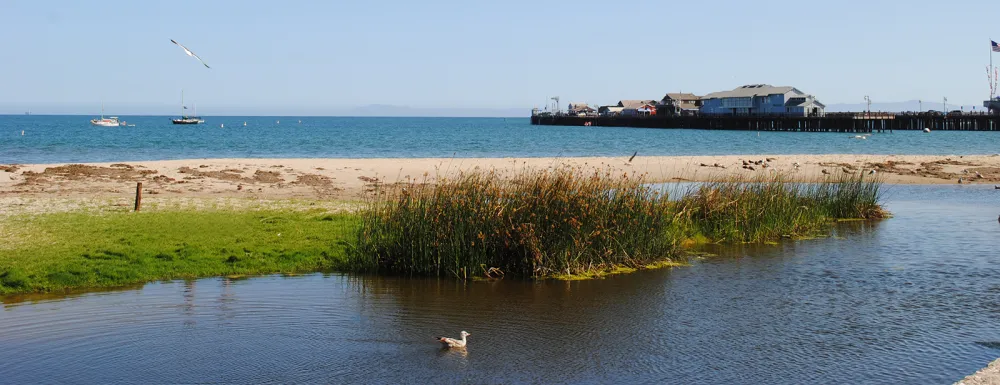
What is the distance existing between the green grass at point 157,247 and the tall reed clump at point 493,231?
1.19m

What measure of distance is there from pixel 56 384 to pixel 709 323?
8.67m

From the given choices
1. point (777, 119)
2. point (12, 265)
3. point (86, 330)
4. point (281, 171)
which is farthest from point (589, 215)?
point (777, 119)

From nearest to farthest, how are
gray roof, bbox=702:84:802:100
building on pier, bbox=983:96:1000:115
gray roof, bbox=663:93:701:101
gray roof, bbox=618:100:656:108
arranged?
gray roof, bbox=702:84:802:100 < building on pier, bbox=983:96:1000:115 < gray roof, bbox=663:93:701:101 < gray roof, bbox=618:100:656:108

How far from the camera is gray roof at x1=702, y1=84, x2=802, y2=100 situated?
435ft

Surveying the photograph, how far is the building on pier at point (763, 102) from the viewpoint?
130250 millimetres

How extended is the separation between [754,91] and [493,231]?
429ft

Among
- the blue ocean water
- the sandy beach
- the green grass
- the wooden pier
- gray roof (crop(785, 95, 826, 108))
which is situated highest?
gray roof (crop(785, 95, 826, 108))

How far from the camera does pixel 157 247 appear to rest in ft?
55.0

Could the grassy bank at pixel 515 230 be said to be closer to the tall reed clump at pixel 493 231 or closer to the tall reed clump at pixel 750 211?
the tall reed clump at pixel 493 231

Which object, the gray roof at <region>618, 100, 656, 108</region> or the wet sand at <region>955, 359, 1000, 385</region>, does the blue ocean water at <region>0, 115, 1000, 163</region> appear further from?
the gray roof at <region>618, 100, 656, 108</region>

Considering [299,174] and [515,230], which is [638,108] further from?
[515,230]

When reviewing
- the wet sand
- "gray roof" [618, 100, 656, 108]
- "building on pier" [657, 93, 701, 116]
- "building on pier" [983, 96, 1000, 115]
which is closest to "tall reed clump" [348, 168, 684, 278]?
the wet sand

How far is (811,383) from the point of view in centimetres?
1014

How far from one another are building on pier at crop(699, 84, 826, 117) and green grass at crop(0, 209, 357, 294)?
119 metres
